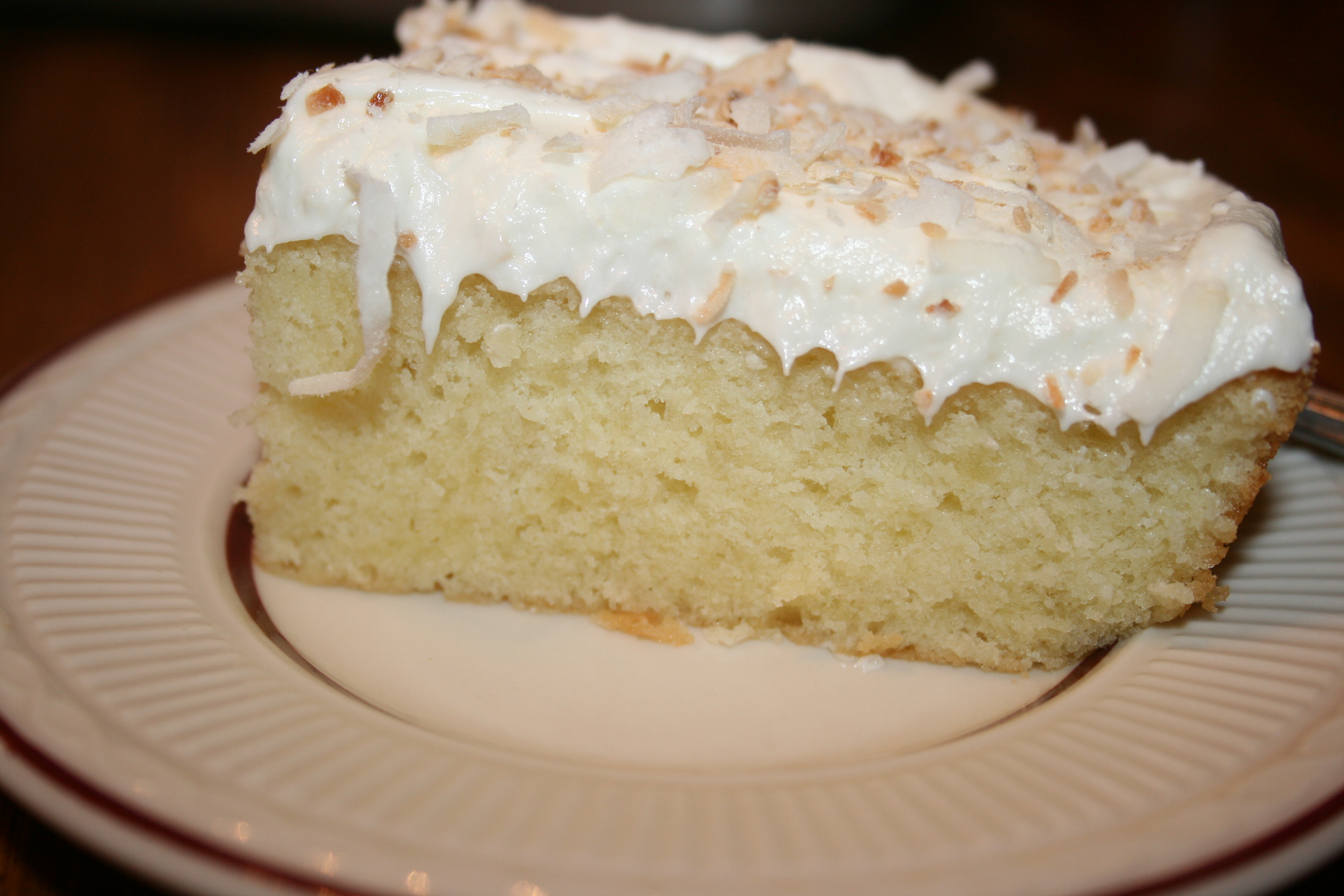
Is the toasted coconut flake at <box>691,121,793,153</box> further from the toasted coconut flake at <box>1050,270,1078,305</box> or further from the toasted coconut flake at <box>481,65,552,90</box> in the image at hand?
the toasted coconut flake at <box>1050,270,1078,305</box>

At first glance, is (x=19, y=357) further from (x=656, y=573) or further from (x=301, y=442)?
(x=656, y=573)

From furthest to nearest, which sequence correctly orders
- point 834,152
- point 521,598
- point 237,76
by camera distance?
point 237,76 → point 521,598 → point 834,152

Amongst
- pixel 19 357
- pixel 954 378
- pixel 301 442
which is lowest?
pixel 19 357

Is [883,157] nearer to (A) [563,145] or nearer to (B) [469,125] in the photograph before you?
(A) [563,145]

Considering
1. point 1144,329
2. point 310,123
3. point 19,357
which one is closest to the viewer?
point 1144,329

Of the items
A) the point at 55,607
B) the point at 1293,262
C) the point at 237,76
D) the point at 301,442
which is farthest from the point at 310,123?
the point at 237,76

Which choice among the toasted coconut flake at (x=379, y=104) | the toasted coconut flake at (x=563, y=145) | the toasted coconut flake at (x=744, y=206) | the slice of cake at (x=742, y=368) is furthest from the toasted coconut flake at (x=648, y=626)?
the toasted coconut flake at (x=379, y=104)

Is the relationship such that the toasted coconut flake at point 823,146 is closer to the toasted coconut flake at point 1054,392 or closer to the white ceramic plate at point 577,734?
the toasted coconut flake at point 1054,392
